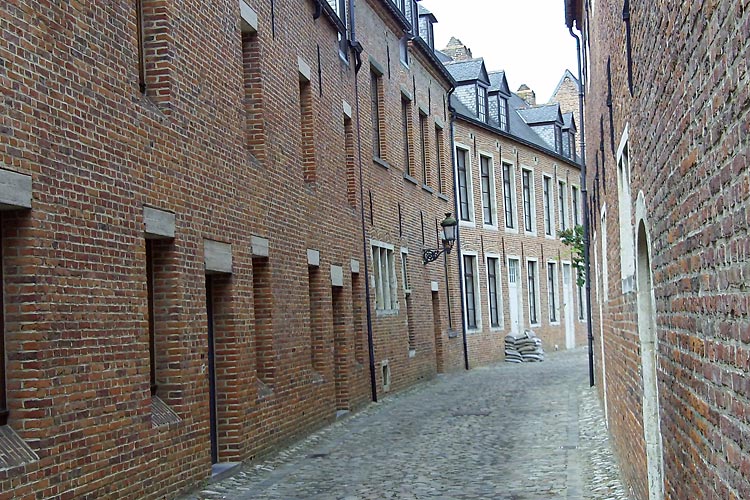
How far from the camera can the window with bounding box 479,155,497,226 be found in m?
30.4

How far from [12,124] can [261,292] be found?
594 centimetres

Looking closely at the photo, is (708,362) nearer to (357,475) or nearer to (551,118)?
(357,475)

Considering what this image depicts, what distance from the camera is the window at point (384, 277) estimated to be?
752 inches

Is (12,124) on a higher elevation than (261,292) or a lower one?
higher

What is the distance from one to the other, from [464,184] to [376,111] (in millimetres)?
8859

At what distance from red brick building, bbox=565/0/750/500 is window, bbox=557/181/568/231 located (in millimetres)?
29880

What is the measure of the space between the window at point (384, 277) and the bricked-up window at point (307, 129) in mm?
4092

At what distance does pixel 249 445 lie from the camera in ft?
35.8

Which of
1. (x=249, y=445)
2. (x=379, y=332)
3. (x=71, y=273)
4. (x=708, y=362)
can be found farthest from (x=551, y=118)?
(x=708, y=362)

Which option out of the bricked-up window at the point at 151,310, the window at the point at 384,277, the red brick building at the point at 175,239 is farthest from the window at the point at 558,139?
the bricked-up window at the point at 151,310

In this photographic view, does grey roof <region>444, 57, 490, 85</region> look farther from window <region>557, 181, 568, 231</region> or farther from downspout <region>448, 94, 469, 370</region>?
window <region>557, 181, 568, 231</region>

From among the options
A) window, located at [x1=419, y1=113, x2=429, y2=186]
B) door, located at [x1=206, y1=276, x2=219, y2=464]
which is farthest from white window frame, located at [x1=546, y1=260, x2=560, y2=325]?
door, located at [x1=206, y1=276, x2=219, y2=464]

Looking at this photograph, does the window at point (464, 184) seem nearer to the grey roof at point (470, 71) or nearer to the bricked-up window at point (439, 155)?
the bricked-up window at point (439, 155)

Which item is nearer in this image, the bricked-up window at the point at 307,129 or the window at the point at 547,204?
the bricked-up window at the point at 307,129
